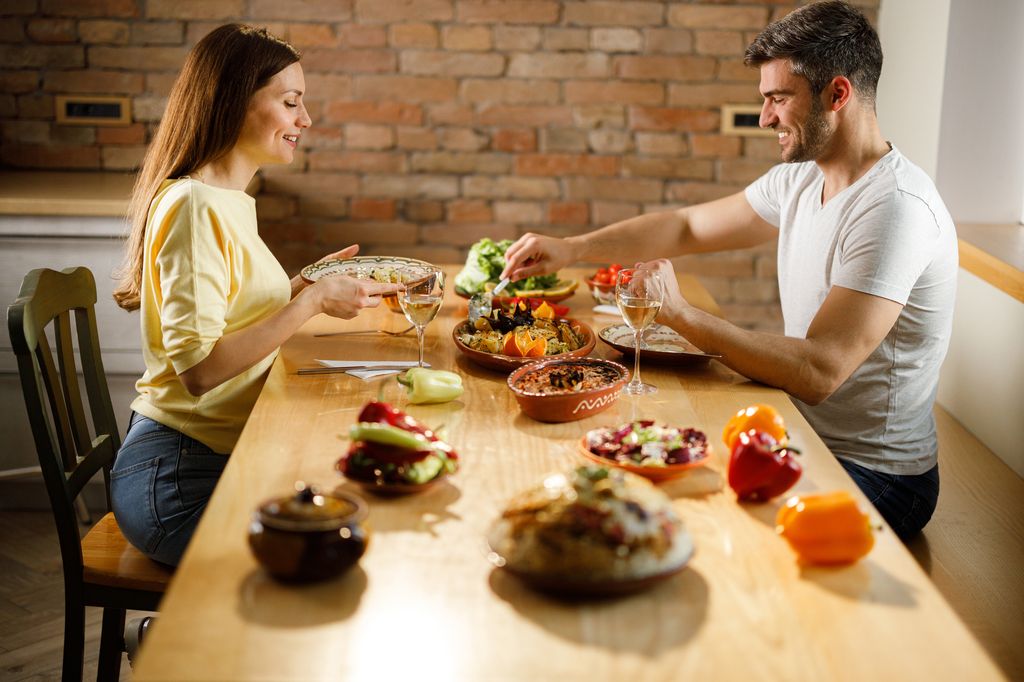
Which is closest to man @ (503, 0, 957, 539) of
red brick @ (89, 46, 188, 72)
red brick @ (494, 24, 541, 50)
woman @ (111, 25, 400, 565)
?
woman @ (111, 25, 400, 565)

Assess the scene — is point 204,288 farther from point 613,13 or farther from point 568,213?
point 613,13

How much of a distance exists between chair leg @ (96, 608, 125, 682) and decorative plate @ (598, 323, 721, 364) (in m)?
1.07

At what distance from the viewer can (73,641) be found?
1822 millimetres

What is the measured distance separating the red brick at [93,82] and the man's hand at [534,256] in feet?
5.98

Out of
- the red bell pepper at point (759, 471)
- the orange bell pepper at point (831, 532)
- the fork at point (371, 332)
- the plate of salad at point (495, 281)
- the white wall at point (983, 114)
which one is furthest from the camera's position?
the white wall at point (983, 114)

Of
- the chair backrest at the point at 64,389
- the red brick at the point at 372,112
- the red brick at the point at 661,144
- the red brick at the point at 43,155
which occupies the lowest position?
→ the chair backrest at the point at 64,389

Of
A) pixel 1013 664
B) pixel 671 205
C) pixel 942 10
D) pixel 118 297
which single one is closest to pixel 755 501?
pixel 1013 664

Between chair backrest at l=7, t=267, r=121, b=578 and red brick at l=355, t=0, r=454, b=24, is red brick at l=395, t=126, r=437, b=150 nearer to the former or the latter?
red brick at l=355, t=0, r=454, b=24

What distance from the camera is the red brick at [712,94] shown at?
143 inches

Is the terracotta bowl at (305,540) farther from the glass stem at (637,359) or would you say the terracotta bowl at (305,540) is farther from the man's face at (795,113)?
the man's face at (795,113)

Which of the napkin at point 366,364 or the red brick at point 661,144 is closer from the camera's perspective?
the napkin at point 366,364

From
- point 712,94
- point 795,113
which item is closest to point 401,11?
point 712,94

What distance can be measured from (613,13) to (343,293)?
2046 millimetres

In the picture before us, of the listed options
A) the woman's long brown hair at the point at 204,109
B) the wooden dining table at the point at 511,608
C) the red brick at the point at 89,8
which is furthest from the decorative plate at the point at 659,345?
the red brick at the point at 89,8
